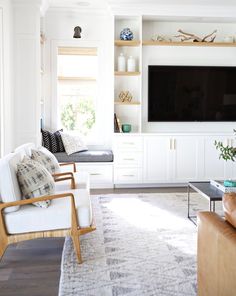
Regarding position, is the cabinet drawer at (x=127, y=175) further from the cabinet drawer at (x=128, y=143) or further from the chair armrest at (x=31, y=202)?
the chair armrest at (x=31, y=202)

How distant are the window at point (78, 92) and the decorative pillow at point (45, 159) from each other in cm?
226

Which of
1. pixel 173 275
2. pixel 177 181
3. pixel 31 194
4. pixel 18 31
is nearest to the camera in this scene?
pixel 173 275

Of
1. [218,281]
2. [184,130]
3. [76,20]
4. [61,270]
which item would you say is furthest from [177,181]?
[218,281]

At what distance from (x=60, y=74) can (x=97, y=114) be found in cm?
91

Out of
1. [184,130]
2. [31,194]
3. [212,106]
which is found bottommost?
[31,194]

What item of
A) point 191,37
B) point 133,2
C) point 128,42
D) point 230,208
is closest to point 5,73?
point 128,42

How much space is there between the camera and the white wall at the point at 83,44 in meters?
6.17

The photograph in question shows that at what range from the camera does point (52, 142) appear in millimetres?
5910

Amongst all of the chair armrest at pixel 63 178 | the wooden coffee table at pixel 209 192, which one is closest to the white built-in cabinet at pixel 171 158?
→ the wooden coffee table at pixel 209 192

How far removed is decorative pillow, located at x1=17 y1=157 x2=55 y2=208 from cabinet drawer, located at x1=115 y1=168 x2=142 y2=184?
2746mm

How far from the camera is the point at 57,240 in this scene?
354cm

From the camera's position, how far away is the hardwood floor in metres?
2.58

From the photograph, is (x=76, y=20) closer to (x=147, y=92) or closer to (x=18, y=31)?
(x=18, y=31)

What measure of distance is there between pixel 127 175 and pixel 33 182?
2935 mm
